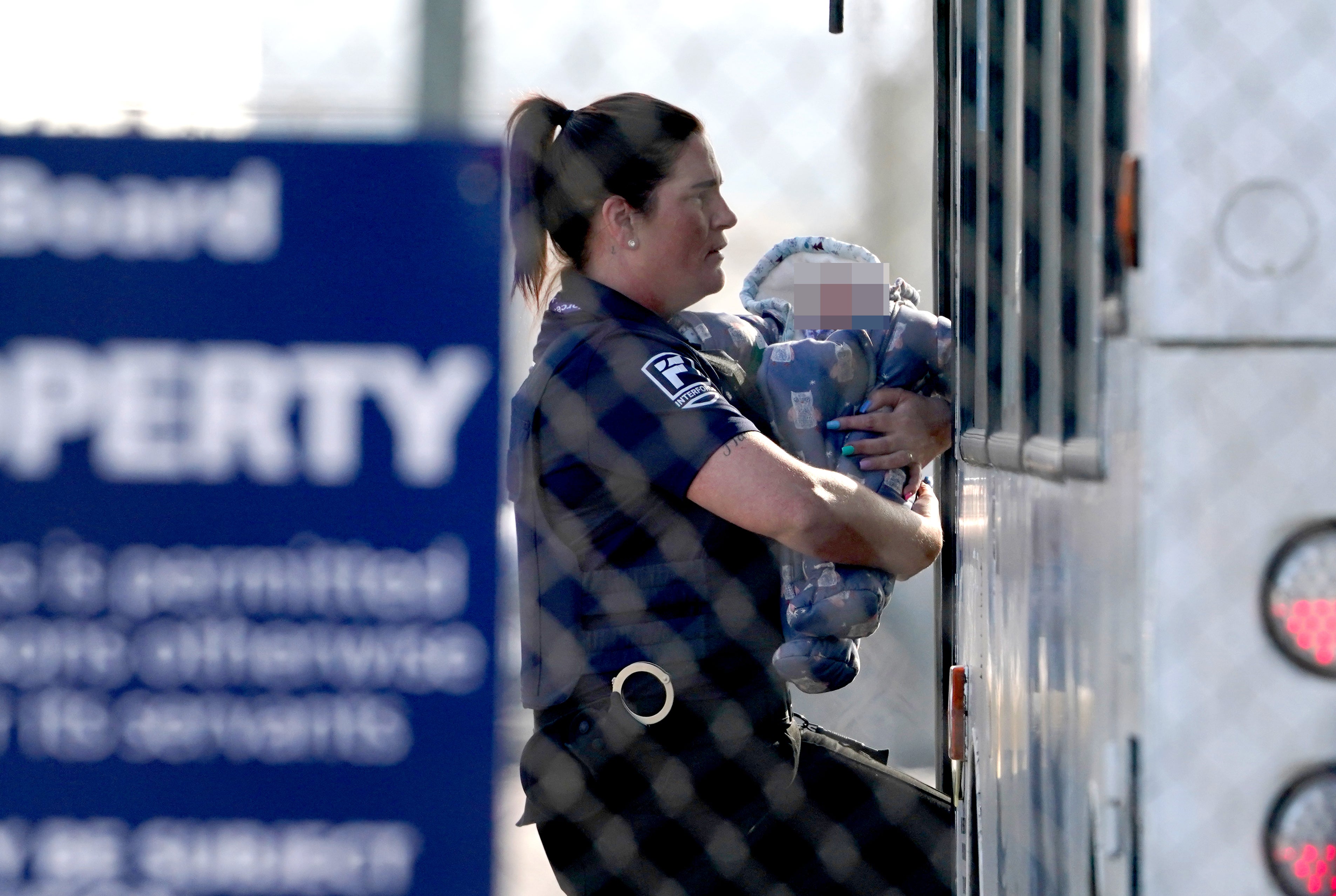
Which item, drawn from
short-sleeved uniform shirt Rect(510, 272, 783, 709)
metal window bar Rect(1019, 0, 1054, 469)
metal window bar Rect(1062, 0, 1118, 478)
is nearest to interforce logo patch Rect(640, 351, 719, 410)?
short-sleeved uniform shirt Rect(510, 272, 783, 709)

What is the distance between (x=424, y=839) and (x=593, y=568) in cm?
40

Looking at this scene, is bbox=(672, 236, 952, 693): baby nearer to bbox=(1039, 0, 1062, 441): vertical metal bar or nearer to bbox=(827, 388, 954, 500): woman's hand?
bbox=(827, 388, 954, 500): woman's hand

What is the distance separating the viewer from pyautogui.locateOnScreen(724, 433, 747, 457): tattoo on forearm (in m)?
1.65

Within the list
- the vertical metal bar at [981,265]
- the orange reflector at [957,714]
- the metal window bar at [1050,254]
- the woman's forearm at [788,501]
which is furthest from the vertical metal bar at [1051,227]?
the orange reflector at [957,714]

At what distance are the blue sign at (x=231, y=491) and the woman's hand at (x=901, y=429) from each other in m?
0.58

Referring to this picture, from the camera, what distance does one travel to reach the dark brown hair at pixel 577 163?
1.81m

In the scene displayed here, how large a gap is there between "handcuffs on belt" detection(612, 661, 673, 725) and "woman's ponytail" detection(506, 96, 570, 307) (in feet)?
2.00

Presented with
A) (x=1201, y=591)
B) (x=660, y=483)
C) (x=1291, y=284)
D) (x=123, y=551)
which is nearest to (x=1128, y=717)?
(x=1201, y=591)

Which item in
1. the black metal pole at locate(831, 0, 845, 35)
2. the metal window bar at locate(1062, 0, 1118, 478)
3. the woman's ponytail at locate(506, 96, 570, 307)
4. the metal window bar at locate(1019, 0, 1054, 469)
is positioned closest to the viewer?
the metal window bar at locate(1062, 0, 1118, 478)

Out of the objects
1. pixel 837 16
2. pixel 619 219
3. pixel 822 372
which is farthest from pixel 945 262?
pixel 619 219

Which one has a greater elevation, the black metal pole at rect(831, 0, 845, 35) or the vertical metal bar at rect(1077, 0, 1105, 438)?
the black metal pole at rect(831, 0, 845, 35)

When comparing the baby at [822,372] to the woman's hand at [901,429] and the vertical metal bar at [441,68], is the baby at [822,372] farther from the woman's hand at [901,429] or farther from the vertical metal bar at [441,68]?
→ the vertical metal bar at [441,68]

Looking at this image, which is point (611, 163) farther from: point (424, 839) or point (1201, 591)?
point (1201, 591)

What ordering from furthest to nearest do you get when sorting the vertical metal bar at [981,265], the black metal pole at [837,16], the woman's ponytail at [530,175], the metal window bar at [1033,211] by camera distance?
the black metal pole at [837,16], the woman's ponytail at [530,175], the vertical metal bar at [981,265], the metal window bar at [1033,211]
